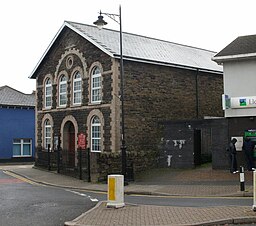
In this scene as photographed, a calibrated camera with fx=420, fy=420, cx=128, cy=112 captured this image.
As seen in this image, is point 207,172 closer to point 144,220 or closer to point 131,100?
point 131,100

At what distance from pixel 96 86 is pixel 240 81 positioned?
860cm

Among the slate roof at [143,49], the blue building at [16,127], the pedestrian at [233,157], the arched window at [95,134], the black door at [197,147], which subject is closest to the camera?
the pedestrian at [233,157]

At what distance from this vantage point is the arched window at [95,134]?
2433cm

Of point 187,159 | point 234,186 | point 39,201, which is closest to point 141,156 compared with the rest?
Result: point 187,159

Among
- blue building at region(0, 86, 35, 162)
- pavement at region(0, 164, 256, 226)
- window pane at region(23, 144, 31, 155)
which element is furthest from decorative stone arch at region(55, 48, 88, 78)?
window pane at region(23, 144, 31, 155)

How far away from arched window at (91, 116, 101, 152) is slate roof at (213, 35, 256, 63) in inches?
314

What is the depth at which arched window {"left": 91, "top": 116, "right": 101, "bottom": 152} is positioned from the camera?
2433cm

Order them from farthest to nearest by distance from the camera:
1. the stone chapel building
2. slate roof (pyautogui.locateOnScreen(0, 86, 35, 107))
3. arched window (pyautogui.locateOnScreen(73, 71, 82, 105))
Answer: slate roof (pyautogui.locateOnScreen(0, 86, 35, 107)) → arched window (pyautogui.locateOnScreen(73, 71, 82, 105)) → the stone chapel building

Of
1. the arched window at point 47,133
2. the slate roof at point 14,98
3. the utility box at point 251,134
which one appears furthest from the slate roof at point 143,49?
the slate roof at point 14,98

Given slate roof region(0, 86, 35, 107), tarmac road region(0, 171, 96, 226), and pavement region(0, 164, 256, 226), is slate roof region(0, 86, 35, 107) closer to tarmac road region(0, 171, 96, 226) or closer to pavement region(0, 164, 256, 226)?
pavement region(0, 164, 256, 226)

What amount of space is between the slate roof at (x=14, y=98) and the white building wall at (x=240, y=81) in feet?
85.0

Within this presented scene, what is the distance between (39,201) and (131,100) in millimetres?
10605

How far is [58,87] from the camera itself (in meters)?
28.5

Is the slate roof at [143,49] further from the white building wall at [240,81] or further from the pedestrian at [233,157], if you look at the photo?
the pedestrian at [233,157]
